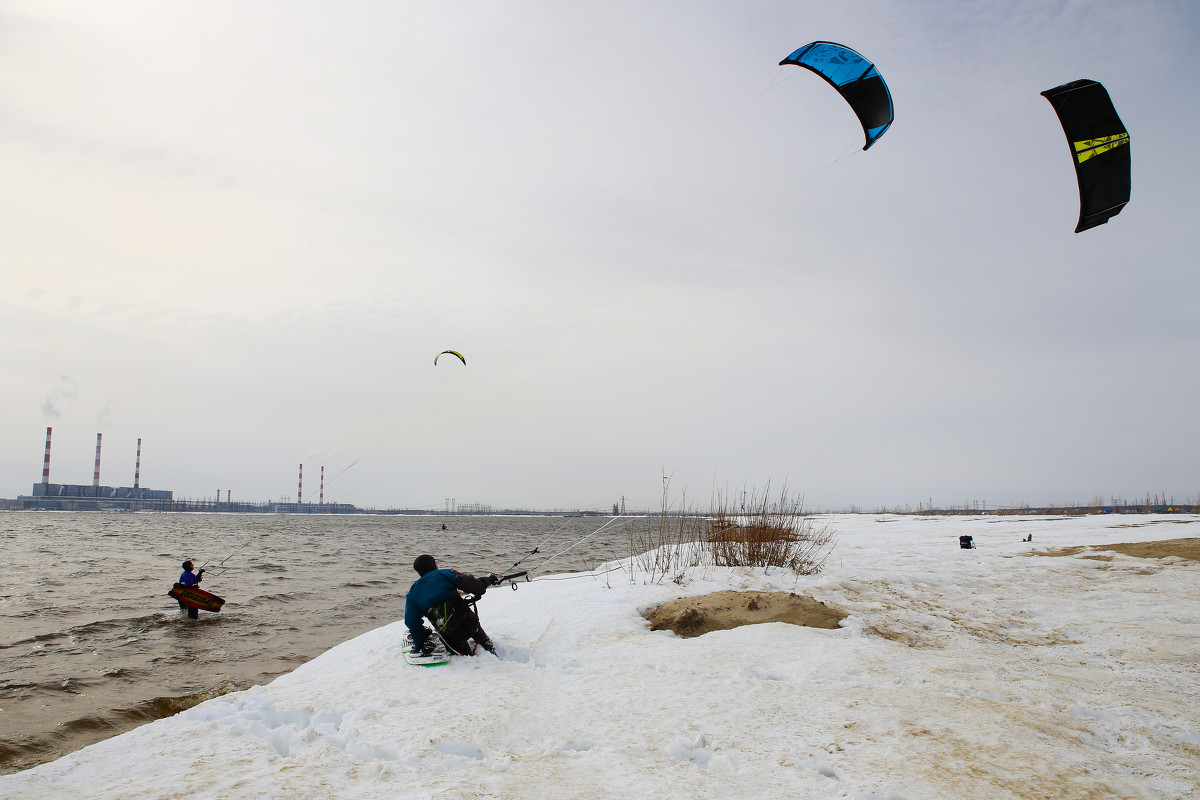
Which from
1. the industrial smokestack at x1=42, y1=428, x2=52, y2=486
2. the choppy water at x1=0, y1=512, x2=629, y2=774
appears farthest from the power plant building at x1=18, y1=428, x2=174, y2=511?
the choppy water at x1=0, y1=512, x2=629, y2=774

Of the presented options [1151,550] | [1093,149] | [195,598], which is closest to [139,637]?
[195,598]

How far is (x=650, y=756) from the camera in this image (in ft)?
12.3

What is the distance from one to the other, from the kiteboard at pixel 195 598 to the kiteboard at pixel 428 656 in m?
8.29

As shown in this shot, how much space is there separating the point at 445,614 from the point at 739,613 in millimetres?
3233

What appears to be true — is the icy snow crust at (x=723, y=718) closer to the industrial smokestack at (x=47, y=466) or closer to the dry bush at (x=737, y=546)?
the dry bush at (x=737, y=546)

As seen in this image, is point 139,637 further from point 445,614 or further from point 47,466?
point 47,466

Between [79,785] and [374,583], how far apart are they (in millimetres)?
14996

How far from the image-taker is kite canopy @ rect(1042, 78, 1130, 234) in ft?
26.9

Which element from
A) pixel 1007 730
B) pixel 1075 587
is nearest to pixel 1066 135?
pixel 1075 587

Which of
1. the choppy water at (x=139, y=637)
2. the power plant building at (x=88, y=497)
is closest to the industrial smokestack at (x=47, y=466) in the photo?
the power plant building at (x=88, y=497)

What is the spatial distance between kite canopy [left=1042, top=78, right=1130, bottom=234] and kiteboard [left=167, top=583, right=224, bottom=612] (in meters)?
15.9

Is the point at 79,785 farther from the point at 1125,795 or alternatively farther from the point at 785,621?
the point at 785,621

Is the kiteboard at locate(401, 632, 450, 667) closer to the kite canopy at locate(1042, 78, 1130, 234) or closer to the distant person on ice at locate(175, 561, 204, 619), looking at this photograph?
the distant person on ice at locate(175, 561, 204, 619)

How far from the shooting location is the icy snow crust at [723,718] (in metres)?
3.32
